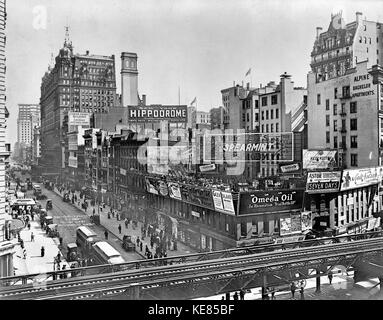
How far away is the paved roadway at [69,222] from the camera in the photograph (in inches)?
829

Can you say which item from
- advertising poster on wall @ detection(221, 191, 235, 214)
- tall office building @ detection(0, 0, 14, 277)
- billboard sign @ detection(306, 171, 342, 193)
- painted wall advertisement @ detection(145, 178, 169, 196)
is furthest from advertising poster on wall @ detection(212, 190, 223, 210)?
tall office building @ detection(0, 0, 14, 277)

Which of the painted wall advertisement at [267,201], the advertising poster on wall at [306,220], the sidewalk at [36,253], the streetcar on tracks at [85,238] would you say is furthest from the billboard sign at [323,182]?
the sidewalk at [36,253]

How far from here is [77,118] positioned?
24.1 metres

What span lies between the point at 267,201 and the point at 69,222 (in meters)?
10.6

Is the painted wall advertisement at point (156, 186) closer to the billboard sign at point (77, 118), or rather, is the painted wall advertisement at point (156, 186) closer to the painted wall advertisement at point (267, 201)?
the billboard sign at point (77, 118)

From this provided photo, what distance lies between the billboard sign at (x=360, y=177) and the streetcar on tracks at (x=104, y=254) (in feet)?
40.7

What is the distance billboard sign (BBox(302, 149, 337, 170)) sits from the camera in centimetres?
2509

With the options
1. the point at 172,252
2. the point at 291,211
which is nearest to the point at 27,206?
the point at 172,252

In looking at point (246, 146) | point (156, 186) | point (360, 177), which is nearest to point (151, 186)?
point (156, 186)

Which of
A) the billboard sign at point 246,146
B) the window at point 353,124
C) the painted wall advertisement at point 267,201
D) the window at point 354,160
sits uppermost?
the window at point 353,124

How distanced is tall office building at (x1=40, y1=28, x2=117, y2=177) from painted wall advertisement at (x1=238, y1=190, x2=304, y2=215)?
27.3ft

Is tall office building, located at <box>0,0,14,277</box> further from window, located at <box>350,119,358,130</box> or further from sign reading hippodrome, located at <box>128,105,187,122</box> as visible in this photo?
window, located at <box>350,119,358,130</box>
